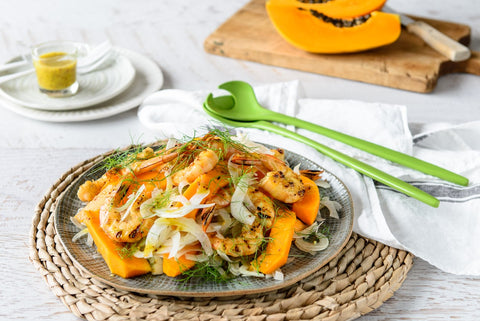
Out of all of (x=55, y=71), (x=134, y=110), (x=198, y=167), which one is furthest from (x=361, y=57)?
(x=198, y=167)

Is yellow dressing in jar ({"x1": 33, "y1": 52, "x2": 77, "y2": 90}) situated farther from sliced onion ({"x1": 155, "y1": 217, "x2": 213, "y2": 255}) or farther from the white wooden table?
sliced onion ({"x1": 155, "y1": 217, "x2": 213, "y2": 255})

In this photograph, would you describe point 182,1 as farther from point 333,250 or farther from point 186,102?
point 333,250

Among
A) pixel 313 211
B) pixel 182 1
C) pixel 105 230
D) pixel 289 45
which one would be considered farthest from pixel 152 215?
pixel 182 1

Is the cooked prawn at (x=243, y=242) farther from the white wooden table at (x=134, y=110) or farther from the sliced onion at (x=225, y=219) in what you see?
the white wooden table at (x=134, y=110)

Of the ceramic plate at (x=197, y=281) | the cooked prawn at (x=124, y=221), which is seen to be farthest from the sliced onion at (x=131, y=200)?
the ceramic plate at (x=197, y=281)

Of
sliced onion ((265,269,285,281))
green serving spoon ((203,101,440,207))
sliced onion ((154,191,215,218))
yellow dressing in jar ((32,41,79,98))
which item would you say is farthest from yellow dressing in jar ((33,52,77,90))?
sliced onion ((265,269,285,281))

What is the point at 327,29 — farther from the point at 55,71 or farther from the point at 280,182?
the point at 280,182
